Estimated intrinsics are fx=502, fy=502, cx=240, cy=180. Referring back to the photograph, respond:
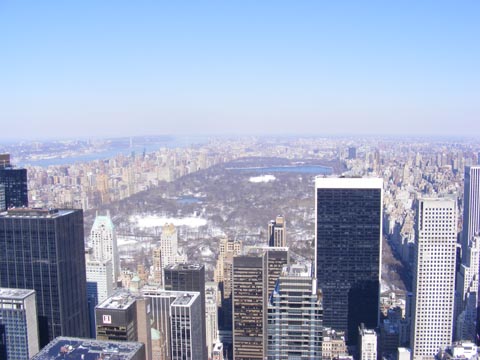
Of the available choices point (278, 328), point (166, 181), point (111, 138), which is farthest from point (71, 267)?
point (166, 181)

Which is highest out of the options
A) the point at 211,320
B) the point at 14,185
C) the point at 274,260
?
the point at 14,185

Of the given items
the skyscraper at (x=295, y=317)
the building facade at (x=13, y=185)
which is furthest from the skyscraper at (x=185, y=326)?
the building facade at (x=13, y=185)

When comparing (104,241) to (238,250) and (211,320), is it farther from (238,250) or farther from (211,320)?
(211,320)

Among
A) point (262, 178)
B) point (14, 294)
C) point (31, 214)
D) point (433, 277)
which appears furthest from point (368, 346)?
point (262, 178)

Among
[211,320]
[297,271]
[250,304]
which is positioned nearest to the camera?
[297,271]

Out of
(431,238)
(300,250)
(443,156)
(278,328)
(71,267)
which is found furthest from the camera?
(443,156)

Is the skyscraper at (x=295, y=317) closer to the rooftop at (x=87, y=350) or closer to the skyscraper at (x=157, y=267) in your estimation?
the rooftop at (x=87, y=350)

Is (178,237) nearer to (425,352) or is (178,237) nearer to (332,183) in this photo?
(332,183)
